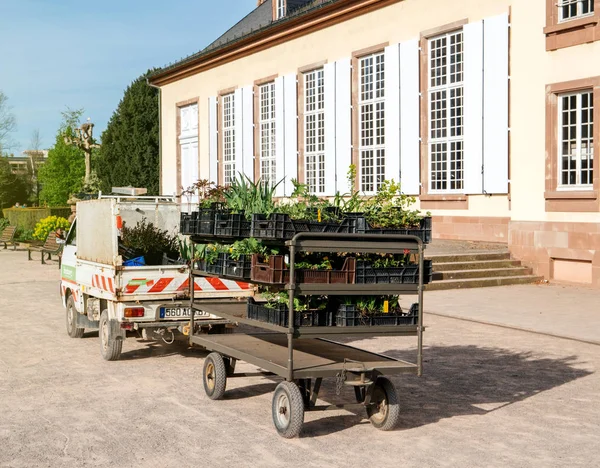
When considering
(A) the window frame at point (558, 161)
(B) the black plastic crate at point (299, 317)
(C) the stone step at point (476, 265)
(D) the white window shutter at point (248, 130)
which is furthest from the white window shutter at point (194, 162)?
(B) the black plastic crate at point (299, 317)

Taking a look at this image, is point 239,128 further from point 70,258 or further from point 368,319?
point 368,319

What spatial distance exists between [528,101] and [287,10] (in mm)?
16936

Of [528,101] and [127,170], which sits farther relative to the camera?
[127,170]

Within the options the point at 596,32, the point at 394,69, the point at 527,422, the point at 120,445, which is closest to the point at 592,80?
the point at 596,32

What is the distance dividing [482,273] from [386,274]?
498 inches

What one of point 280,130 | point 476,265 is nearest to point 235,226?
point 476,265

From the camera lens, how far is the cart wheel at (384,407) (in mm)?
6770

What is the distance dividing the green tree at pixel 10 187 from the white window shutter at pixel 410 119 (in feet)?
187

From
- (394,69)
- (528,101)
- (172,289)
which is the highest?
(394,69)

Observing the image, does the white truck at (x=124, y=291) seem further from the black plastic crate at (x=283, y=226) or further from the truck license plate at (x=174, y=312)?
the black plastic crate at (x=283, y=226)

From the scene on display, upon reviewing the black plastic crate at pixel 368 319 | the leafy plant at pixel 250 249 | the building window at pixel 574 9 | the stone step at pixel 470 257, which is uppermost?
Result: the building window at pixel 574 9

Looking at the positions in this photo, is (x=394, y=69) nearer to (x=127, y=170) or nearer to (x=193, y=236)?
(x=193, y=236)

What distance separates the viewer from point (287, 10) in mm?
35438

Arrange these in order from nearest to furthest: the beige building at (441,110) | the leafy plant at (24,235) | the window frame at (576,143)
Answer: the window frame at (576,143), the beige building at (441,110), the leafy plant at (24,235)
